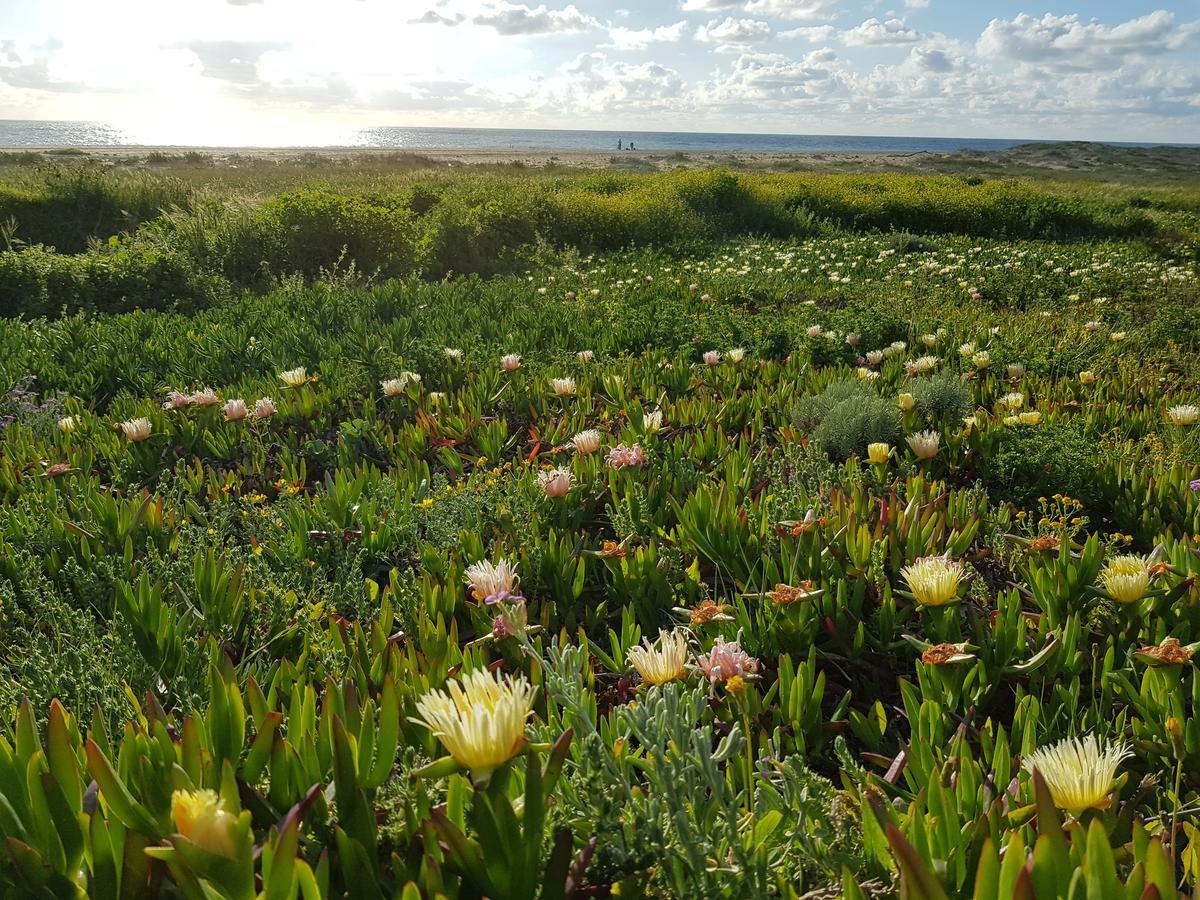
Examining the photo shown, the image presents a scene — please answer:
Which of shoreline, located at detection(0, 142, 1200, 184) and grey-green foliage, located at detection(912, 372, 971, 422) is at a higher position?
shoreline, located at detection(0, 142, 1200, 184)

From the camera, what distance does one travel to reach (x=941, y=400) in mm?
3312

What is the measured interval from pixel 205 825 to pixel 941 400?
10.4 feet

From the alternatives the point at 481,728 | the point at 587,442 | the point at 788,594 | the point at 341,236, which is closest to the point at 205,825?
the point at 481,728

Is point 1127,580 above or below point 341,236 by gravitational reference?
below

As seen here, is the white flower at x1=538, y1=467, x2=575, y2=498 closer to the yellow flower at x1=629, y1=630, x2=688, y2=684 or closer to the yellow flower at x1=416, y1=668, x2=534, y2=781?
the yellow flower at x1=629, y1=630, x2=688, y2=684

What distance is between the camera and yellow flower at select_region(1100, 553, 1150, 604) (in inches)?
60.4

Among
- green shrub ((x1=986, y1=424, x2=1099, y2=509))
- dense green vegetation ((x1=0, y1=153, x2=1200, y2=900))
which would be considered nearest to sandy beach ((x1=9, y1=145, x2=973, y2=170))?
dense green vegetation ((x1=0, y1=153, x2=1200, y2=900))

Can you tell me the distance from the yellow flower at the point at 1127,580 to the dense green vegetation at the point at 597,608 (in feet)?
0.05

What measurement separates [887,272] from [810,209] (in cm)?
714

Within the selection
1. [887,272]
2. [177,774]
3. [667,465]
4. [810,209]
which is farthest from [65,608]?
[810,209]

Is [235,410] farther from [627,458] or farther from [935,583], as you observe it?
[935,583]

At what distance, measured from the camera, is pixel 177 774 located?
1.00m

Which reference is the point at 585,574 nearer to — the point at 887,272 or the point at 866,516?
the point at 866,516

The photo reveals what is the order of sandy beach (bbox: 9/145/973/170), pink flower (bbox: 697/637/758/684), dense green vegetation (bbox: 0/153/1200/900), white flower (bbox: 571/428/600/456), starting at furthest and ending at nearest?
sandy beach (bbox: 9/145/973/170), white flower (bbox: 571/428/600/456), pink flower (bbox: 697/637/758/684), dense green vegetation (bbox: 0/153/1200/900)
